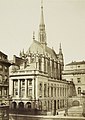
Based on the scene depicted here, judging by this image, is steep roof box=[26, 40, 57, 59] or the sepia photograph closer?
the sepia photograph

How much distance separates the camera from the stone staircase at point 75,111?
6.77 m

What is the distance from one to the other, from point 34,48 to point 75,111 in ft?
3.99

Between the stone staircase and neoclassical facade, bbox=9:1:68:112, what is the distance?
15 cm

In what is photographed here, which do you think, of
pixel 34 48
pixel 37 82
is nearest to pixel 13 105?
pixel 37 82

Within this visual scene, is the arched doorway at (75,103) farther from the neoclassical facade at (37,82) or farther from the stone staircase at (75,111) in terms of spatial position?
the neoclassical facade at (37,82)

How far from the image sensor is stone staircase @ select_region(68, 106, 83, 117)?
6.77 metres

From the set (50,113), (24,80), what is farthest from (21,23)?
(50,113)

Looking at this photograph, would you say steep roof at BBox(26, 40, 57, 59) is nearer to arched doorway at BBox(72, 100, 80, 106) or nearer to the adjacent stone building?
the adjacent stone building

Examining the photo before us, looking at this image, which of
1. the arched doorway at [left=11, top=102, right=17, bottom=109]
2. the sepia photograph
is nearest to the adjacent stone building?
the sepia photograph

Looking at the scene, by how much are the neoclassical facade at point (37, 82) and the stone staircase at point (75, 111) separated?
0.15 metres

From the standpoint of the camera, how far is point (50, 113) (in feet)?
22.6

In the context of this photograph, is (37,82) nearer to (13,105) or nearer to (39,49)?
(13,105)

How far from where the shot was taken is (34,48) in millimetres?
6941

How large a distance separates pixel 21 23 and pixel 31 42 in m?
0.35
